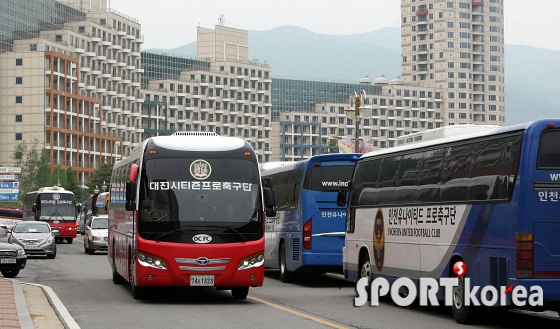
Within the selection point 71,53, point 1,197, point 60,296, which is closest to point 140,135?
point 71,53

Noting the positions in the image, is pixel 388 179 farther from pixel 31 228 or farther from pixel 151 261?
pixel 31 228

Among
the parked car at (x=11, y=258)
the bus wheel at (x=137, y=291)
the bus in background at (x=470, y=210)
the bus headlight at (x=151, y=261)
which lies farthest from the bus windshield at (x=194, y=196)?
the parked car at (x=11, y=258)

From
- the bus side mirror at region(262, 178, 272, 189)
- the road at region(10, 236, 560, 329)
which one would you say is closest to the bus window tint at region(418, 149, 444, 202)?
the road at region(10, 236, 560, 329)

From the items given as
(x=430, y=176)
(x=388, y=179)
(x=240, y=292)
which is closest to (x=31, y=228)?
(x=240, y=292)

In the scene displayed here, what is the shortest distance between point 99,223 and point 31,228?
6576 millimetres

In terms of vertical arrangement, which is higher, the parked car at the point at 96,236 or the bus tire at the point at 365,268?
the bus tire at the point at 365,268

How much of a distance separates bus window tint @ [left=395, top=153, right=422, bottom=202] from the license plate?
3660mm

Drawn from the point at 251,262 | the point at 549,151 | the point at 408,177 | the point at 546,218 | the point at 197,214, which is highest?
the point at 549,151

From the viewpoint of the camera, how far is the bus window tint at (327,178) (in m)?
23.7

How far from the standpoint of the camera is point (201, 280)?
17453 millimetres

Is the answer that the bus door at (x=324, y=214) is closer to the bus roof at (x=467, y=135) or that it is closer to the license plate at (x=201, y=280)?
the bus roof at (x=467, y=135)

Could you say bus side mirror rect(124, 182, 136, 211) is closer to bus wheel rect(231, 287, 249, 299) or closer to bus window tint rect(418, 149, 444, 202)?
bus wheel rect(231, 287, 249, 299)

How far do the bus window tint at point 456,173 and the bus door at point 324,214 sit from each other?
27.1 ft

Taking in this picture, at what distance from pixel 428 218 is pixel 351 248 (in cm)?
461
